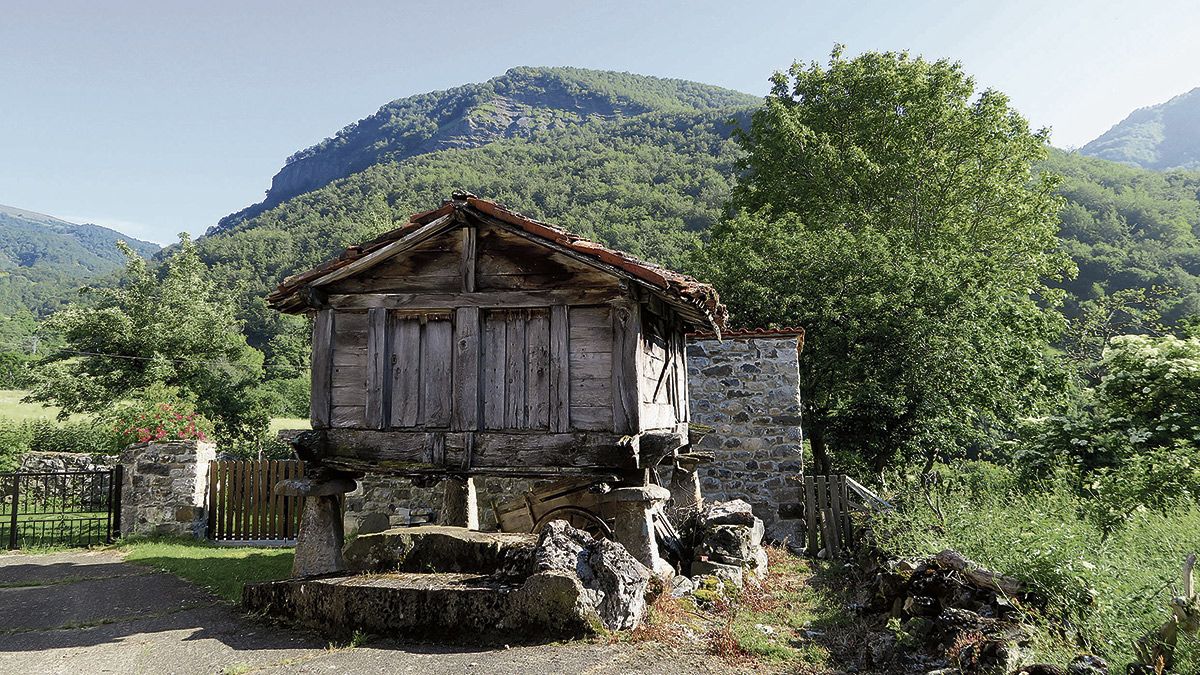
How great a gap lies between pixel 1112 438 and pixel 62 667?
11703 millimetres

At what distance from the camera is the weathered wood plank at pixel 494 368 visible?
276 inches

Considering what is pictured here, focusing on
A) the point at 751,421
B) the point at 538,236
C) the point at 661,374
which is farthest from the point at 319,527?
the point at 751,421

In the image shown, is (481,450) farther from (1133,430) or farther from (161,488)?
(1133,430)

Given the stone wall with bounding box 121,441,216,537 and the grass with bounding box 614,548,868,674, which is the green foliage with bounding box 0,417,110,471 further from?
the grass with bounding box 614,548,868,674

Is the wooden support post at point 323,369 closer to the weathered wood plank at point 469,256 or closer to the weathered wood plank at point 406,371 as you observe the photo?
the weathered wood plank at point 406,371

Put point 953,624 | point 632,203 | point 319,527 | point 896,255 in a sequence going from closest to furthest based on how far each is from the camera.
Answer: point 953,624 → point 319,527 → point 896,255 → point 632,203

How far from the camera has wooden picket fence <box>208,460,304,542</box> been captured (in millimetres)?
11836

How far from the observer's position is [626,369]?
6762mm

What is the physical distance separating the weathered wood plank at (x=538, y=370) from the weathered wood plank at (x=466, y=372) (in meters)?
0.50

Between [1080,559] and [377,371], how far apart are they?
6.07 meters

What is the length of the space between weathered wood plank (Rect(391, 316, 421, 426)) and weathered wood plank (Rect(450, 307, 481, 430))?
1.35 feet

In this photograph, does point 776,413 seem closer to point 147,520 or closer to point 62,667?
point 62,667

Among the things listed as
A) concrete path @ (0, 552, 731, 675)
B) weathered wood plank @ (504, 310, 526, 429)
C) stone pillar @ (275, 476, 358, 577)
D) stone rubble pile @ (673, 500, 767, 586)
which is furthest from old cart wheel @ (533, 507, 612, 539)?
concrete path @ (0, 552, 731, 675)

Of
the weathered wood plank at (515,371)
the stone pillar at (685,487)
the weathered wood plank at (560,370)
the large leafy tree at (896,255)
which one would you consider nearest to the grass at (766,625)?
the weathered wood plank at (560,370)
